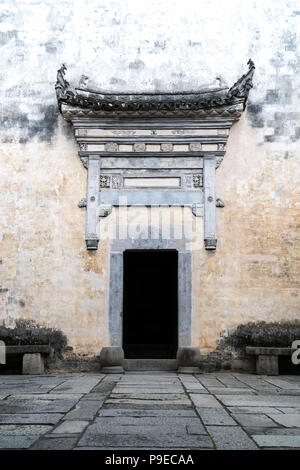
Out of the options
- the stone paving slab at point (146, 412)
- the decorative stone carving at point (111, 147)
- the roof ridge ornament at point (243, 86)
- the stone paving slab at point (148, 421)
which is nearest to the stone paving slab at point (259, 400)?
the stone paving slab at point (146, 412)

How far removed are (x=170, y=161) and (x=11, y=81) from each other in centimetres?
320

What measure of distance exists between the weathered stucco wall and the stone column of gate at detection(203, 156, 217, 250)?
145 millimetres

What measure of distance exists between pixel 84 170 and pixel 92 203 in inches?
24.1

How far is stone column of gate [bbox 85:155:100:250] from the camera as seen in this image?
24.5ft

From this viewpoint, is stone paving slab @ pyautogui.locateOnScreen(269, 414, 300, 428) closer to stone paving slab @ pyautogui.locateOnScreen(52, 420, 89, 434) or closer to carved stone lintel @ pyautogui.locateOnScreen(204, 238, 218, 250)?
stone paving slab @ pyautogui.locateOnScreen(52, 420, 89, 434)

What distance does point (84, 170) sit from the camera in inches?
304

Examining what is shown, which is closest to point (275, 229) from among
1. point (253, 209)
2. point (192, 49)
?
point (253, 209)

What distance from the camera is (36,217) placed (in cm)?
762

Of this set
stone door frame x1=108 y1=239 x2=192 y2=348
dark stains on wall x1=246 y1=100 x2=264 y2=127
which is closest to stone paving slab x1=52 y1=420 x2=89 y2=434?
stone door frame x1=108 y1=239 x2=192 y2=348

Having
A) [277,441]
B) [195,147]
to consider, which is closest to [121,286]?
[195,147]

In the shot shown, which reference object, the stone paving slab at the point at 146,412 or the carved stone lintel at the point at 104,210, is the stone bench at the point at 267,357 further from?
the stone paving slab at the point at 146,412

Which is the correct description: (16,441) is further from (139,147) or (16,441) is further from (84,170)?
(139,147)

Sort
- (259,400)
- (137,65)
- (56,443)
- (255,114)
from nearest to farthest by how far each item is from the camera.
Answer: (56,443) → (259,400) → (255,114) → (137,65)

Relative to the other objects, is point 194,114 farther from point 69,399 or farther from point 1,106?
point 69,399
